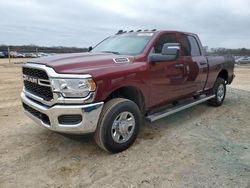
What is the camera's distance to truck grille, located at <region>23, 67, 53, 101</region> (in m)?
3.30

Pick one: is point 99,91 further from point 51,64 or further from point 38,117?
point 38,117

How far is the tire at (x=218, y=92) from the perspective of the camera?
6.42 meters

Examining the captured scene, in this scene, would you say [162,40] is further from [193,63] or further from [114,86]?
[114,86]

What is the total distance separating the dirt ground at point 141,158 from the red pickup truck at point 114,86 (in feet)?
1.18

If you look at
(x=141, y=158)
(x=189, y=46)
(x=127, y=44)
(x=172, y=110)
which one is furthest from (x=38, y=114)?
(x=189, y=46)

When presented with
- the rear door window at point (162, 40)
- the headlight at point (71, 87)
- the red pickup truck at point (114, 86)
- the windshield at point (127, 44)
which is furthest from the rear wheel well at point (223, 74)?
the headlight at point (71, 87)

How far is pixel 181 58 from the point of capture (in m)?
4.84

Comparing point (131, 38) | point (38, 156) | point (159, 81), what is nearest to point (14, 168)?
point (38, 156)

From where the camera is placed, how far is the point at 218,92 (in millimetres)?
6516

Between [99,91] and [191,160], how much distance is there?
1.63 meters

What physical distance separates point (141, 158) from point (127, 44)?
2.17 meters

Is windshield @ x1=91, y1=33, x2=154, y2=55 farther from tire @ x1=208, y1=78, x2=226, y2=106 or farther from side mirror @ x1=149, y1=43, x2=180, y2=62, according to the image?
tire @ x1=208, y1=78, x2=226, y2=106

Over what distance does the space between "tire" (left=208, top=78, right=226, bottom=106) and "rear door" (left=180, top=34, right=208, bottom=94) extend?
2.58 ft

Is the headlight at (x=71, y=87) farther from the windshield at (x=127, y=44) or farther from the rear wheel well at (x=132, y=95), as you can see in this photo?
the windshield at (x=127, y=44)
